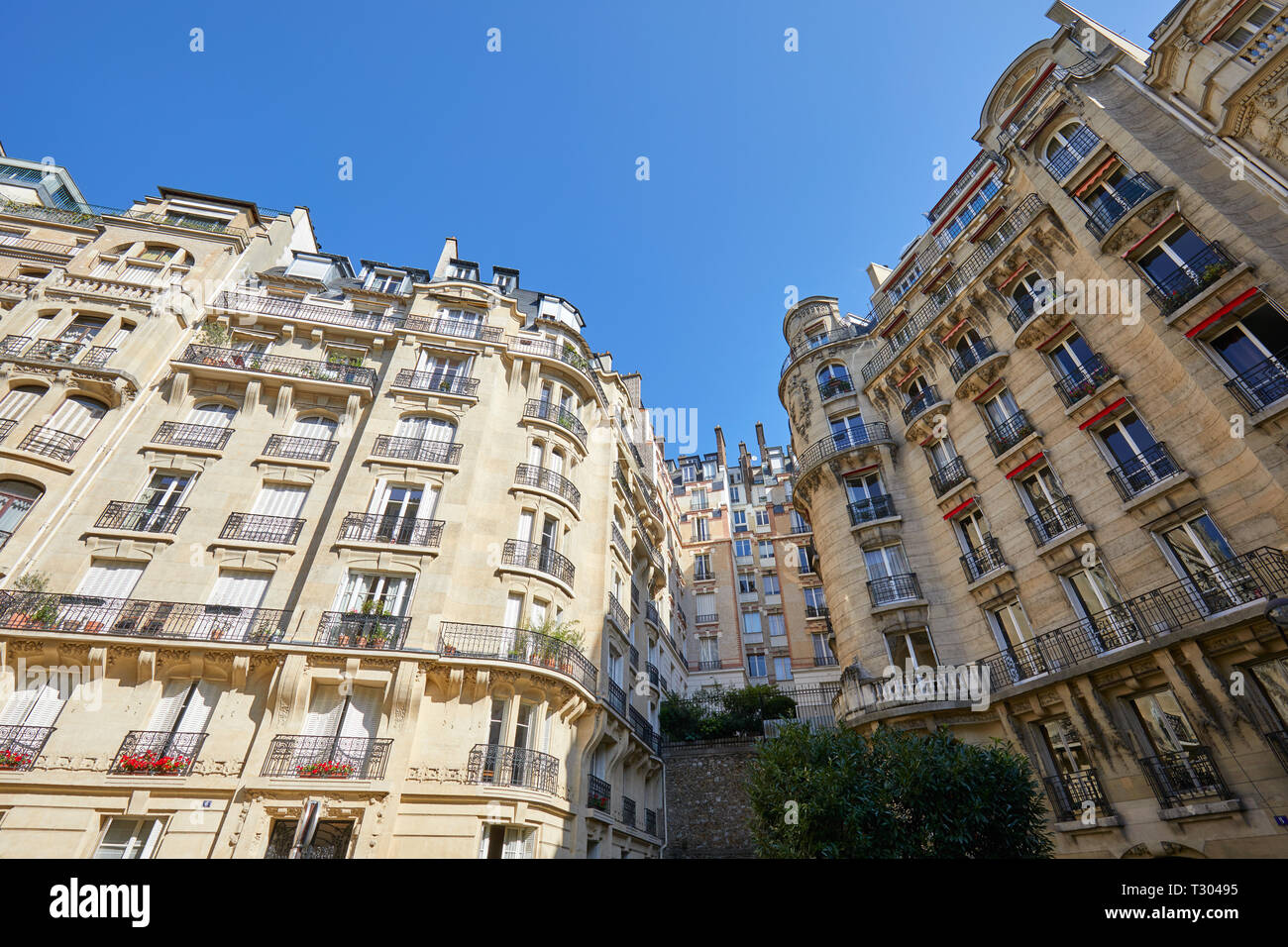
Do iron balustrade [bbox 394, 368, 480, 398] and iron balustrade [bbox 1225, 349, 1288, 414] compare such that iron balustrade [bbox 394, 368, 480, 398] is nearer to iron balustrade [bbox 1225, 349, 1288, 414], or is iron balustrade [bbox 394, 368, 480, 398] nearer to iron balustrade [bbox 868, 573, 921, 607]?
iron balustrade [bbox 868, 573, 921, 607]

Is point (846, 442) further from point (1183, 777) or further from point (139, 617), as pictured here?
point (139, 617)

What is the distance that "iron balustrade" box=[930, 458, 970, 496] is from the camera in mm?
18406

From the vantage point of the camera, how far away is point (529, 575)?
57.9 feet

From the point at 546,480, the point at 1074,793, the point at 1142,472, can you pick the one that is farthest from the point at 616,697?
the point at 1142,472

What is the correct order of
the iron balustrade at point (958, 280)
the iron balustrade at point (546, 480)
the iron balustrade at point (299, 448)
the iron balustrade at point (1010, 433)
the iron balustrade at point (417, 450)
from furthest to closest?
1. the iron balustrade at point (546, 480)
2. the iron balustrade at point (299, 448)
3. the iron balustrade at point (417, 450)
4. the iron balustrade at point (958, 280)
5. the iron balustrade at point (1010, 433)

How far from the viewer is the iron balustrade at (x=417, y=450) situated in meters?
19.2

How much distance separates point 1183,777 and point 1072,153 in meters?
17.9

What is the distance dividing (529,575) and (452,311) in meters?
12.9

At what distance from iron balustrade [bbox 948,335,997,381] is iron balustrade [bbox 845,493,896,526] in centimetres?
476

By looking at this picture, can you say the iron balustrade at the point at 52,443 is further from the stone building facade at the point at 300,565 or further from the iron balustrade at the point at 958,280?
the iron balustrade at the point at 958,280

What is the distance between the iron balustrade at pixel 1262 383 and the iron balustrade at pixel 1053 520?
4.06 meters

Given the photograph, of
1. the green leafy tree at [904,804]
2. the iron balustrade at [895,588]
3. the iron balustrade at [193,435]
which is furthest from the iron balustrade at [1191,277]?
the iron balustrade at [193,435]
